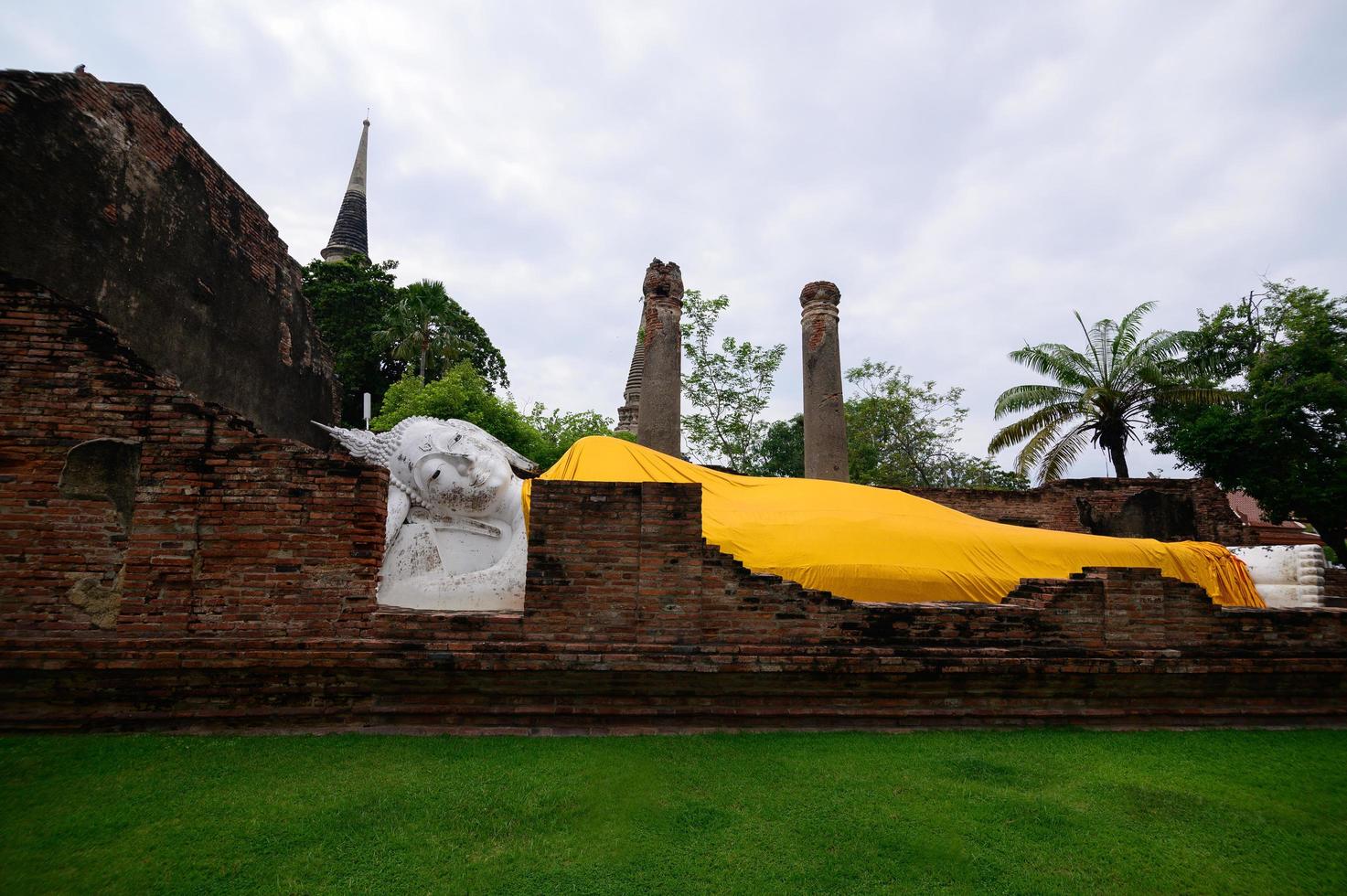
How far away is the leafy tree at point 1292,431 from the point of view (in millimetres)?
13578

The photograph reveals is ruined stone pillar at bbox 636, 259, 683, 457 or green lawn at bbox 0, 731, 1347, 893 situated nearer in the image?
green lawn at bbox 0, 731, 1347, 893

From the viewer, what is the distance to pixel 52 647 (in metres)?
3.71

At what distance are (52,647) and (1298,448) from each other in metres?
18.7

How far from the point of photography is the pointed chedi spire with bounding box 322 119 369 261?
104ft

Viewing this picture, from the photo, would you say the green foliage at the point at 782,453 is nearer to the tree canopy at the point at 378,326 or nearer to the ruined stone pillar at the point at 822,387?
the tree canopy at the point at 378,326

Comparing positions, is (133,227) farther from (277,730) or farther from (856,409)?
(856,409)

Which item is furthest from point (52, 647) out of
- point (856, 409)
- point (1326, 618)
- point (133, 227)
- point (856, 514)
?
point (856, 409)

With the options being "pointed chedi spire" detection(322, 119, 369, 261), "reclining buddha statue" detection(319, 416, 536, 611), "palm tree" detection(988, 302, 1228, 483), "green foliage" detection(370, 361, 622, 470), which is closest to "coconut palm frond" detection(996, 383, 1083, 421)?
"palm tree" detection(988, 302, 1228, 483)

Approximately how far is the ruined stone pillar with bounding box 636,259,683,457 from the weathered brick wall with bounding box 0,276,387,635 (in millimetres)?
6333

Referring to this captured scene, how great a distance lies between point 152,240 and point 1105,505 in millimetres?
11917

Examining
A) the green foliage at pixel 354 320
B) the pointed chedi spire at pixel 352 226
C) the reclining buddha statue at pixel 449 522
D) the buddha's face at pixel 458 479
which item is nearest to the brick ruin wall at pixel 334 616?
the reclining buddha statue at pixel 449 522

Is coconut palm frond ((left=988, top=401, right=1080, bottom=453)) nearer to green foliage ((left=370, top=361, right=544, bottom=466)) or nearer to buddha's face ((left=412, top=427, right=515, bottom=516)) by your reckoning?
green foliage ((left=370, top=361, right=544, bottom=466))

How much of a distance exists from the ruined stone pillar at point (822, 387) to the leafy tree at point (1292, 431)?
946 centimetres

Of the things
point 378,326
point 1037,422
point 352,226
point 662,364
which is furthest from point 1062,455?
point 352,226
